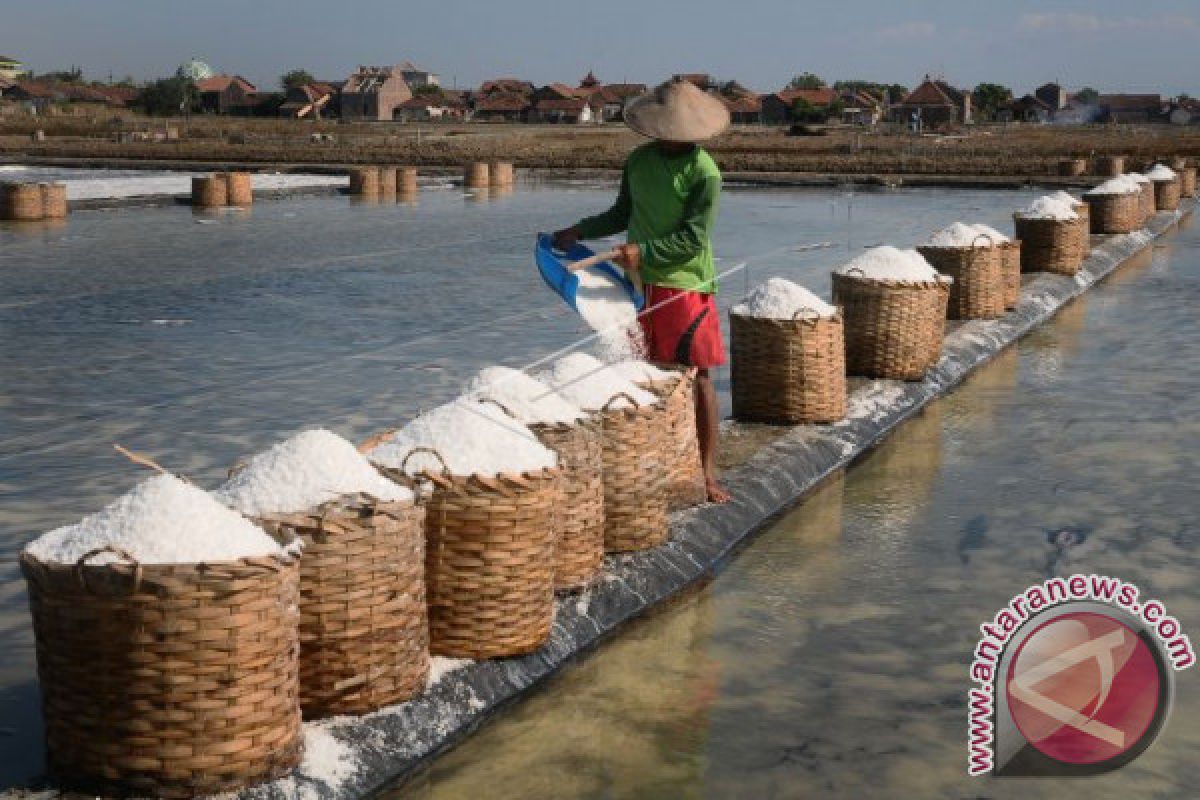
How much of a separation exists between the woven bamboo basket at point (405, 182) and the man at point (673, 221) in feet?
70.4

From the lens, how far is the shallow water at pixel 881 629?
12.0 feet

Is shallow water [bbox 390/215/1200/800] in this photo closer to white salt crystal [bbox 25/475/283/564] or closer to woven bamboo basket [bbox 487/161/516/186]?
white salt crystal [bbox 25/475/283/564]

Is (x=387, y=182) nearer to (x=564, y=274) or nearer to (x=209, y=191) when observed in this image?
(x=209, y=191)

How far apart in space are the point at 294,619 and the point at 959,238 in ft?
24.9

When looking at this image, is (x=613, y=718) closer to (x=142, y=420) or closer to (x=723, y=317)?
(x=142, y=420)

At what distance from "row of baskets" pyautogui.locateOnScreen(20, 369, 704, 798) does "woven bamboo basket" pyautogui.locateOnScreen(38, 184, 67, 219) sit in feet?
54.0

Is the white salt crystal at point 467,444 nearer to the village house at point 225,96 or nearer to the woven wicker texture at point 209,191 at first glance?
the woven wicker texture at point 209,191

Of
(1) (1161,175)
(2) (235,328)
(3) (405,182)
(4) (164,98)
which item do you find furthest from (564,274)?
(4) (164,98)

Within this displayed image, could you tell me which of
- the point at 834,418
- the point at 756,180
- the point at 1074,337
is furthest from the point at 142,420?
the point at 756,180

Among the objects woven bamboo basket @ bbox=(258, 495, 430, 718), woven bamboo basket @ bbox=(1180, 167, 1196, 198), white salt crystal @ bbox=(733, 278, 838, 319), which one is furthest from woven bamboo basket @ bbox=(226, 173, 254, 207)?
woven bamboo basket @ bbox=(258, 495, 430, 718)

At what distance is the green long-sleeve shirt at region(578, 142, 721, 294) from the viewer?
5117 millimetres

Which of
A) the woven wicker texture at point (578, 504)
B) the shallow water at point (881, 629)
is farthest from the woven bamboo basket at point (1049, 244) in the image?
the woven wicker texture at point (578, 504)

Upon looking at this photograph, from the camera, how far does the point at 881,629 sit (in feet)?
15.2

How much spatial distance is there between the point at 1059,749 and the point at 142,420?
5004 millimetres
